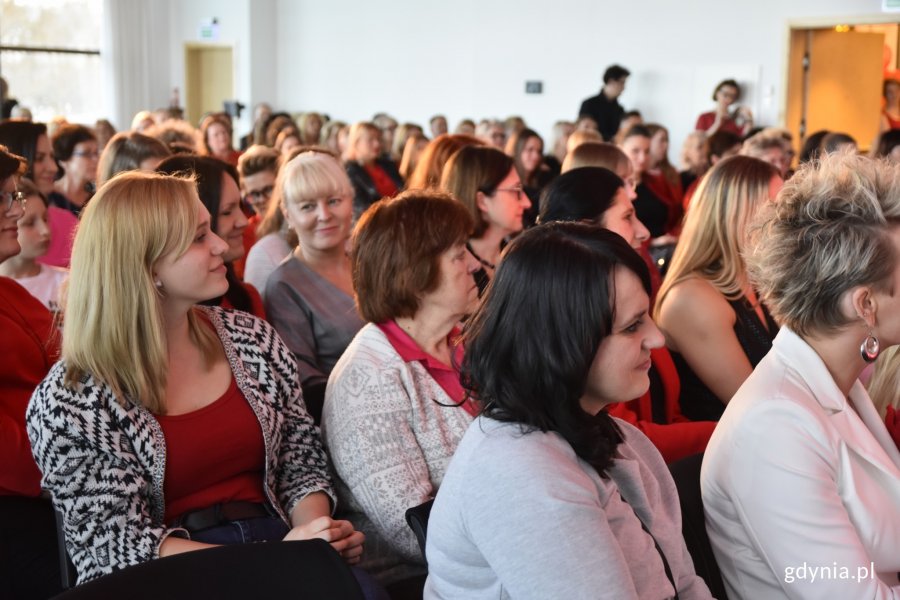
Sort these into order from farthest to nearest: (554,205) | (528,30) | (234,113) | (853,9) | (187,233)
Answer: (234,113) → (528,30) → (853,9) → (554,205) → (187,233)

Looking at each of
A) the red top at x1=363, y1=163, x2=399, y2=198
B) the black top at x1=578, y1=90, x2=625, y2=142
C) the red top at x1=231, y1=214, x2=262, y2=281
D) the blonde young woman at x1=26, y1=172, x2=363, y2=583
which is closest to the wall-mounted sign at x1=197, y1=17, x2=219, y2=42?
the black top at x1=578, y1=90, x2=625, y2=142

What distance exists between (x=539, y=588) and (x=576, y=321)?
15.4 inches

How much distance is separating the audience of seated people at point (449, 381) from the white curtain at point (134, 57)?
12010mm

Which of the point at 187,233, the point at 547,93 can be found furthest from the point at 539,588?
the point at 547,93

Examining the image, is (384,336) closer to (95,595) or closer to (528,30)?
(95,595)

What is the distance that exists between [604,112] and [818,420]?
32.9 ft

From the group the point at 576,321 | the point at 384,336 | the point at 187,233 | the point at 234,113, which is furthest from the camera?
the point at 234,113

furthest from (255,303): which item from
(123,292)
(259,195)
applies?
(259,195)

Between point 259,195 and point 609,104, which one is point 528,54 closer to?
point 609,104

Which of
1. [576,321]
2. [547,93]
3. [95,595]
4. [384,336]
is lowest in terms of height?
[95,595]

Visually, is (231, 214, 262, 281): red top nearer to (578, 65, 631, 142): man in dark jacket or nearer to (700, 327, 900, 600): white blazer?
(700, 327, 900, 600): white blazer

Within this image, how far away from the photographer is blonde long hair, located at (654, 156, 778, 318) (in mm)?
2959

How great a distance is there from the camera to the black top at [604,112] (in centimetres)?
1141

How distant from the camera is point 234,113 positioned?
1416 centimetres
